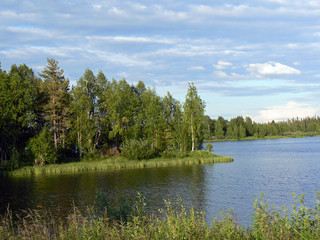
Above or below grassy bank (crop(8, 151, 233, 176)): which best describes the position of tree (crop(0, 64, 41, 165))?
above

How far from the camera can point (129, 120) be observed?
6366cm

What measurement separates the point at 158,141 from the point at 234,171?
22139 millimetres

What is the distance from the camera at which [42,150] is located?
49.2 meters

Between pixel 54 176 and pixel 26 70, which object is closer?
pixel 54 176

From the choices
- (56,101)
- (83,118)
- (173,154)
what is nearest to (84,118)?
(83,118)

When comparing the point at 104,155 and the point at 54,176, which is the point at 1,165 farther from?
the point at 104,155

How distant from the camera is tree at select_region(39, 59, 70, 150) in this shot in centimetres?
5422

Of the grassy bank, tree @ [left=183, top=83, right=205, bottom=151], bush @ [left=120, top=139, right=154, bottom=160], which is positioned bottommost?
the grassy bank

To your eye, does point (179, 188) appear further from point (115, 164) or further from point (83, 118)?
point (83, 118)

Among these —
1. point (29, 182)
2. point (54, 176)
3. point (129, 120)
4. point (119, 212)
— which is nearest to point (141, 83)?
point (129, 120)

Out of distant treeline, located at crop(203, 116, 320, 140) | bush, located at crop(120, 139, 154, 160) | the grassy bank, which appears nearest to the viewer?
the grassy bank

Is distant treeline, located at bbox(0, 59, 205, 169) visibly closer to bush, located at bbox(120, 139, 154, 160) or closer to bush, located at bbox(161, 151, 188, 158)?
bush, located at bbox(120, 139, 154, 160)

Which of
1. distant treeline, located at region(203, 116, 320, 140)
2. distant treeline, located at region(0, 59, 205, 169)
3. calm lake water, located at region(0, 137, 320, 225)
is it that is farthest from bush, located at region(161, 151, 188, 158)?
distant treeline, located at region(203, 116, 320, 140)

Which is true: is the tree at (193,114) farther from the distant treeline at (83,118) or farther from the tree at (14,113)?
the tree at (14,113)
